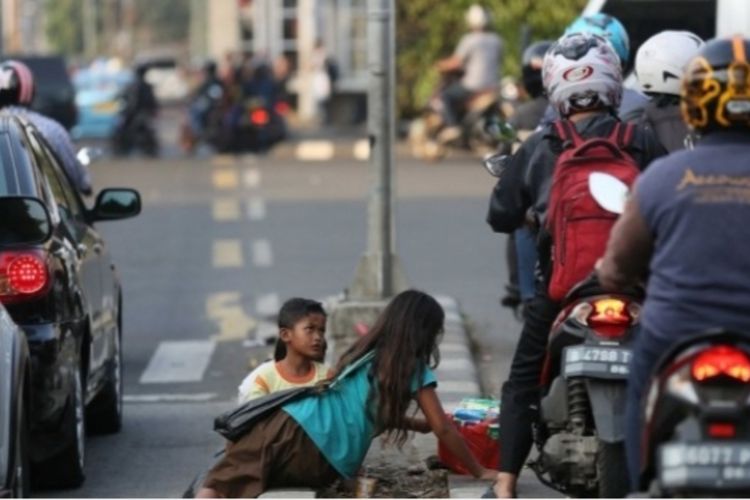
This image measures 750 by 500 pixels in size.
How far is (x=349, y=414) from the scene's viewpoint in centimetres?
848

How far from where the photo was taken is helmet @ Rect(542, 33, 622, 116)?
820 cm

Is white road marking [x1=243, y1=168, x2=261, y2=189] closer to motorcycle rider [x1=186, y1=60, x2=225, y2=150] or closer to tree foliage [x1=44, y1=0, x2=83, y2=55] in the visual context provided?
motorcycle rider [x1=186, y1=60, x2=225, y2=150]

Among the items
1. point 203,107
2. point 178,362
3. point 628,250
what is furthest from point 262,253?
point 203,107

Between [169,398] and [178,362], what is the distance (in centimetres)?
151

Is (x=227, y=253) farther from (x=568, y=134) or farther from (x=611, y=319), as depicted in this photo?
(x=611, y=319)

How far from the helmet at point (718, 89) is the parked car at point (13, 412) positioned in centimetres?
255

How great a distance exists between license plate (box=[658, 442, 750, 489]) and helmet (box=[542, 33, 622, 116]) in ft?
8.09

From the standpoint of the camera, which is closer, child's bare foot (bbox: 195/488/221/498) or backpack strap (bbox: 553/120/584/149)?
backpack strap (bbox: 553/120/584/149)

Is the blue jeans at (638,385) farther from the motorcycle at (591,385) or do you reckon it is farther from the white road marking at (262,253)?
the white road marking at (262,253)

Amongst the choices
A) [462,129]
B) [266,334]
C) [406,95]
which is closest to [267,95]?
[406,95]

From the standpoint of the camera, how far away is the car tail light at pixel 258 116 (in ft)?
117

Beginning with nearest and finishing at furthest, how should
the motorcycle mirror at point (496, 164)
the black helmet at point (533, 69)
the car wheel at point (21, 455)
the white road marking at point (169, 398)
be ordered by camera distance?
the car wheel at point (21, 455) → the motorcycle mirror at point (496, 164) → the white road marking at point (169, 398) → the black helmet at point (533, 69)

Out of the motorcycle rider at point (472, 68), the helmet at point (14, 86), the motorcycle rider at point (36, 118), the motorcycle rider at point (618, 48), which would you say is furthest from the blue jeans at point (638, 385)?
the motorcycle rider at point (472, 68)

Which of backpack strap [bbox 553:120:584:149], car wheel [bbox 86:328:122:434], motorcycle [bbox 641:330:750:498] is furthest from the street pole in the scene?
motorcycle [bbox 641:330:750:498]
